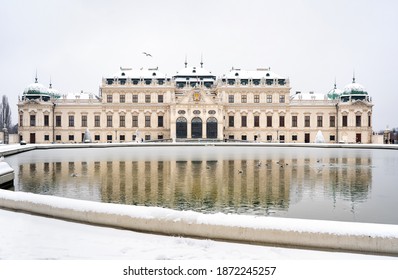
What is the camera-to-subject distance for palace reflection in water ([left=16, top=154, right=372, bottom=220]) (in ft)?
Answer: 42.8

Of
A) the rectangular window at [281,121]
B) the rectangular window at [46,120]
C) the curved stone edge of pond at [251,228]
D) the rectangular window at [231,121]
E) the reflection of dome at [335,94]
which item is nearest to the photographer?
the curved stone edge of pond at [251,228]

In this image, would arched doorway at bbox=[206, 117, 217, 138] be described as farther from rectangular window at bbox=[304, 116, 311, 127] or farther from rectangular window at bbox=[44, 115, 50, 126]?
rectangular window at bbox=[44, 115, 50, 126]

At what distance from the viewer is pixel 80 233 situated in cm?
812

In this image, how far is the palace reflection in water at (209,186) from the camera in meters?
13.1

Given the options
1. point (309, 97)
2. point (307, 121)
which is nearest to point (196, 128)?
point (307, 121)

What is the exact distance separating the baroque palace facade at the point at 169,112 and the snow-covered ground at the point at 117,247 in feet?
209

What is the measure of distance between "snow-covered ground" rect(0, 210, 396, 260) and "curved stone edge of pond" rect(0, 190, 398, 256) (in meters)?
0.18

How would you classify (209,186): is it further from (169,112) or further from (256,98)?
(256,98)

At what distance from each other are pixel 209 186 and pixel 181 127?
175ft

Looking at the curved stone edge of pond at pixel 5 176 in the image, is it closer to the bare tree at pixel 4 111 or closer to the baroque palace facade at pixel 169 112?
the baroque palace facade at pixel 169 112

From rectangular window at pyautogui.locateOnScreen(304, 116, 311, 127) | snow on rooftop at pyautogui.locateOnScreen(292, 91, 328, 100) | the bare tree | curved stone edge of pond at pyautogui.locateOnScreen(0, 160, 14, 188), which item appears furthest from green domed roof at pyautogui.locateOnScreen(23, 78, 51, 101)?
curved stone edge of pond at pyautogui.locateOnScreen(0, 160, 14, 188)

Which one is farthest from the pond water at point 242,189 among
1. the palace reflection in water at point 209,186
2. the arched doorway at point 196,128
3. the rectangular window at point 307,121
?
the rectangular window at point 307,121

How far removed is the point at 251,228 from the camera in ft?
25.0

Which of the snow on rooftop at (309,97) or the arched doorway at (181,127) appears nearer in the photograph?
the arched doorway at (181,127)
